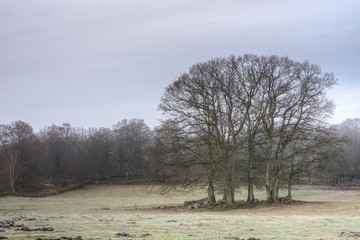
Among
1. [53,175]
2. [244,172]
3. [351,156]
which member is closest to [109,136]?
[53,175]

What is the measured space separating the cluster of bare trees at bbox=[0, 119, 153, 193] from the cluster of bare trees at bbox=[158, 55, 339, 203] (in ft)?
148

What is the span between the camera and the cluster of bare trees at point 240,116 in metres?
42.3

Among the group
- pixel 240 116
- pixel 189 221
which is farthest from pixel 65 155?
pixel 189 221

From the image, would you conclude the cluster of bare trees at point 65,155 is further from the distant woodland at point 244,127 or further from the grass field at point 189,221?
the distant woodland at point 244,127

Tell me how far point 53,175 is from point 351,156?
93.7m

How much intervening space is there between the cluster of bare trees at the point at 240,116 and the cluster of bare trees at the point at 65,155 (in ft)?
148

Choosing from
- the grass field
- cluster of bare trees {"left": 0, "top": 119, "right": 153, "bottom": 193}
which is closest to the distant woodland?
the grass field

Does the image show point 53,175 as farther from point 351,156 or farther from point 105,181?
point 351,156

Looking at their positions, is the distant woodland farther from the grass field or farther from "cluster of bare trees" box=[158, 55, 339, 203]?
the grass field

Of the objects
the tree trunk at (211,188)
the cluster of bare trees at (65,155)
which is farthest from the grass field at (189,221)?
the cluster of bare trees at (65,155)

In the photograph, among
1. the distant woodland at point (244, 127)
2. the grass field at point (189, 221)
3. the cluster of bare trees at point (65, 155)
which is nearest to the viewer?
the grass field at point (189, 221)

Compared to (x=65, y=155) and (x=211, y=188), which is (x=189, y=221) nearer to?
(x=211, y=188)

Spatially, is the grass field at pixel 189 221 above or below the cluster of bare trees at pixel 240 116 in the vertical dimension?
below

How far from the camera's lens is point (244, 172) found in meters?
45.0
